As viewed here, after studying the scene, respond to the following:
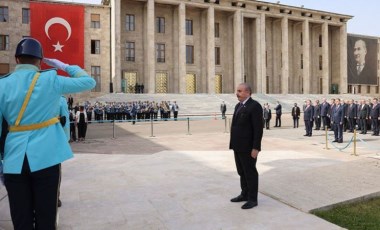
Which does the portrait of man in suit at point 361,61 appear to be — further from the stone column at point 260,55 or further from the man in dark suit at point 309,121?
the man in dark suit at point 309,121

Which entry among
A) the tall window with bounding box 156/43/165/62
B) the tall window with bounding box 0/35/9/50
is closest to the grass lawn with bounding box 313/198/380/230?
the tall window with bounding box 0/35/9/50

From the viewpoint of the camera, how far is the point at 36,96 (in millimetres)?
2781

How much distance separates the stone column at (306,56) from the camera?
54.1 meters

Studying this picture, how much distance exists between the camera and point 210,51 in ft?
154

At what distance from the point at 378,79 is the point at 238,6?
109ft

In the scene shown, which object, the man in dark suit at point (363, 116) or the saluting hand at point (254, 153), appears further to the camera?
the man in dark suit at point (363, 116)

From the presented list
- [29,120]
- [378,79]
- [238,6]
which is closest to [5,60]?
[238,6]

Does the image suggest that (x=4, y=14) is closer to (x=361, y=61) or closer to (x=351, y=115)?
(x=351, y=115)

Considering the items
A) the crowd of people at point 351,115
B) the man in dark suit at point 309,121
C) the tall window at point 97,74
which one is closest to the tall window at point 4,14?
the tall window at point 97,74

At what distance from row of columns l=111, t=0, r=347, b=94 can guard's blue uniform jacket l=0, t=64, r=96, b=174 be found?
3796cm

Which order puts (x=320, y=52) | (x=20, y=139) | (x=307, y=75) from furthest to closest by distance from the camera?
(x=320, y=52) < (x=307, y=75) < (x=20, y=139)

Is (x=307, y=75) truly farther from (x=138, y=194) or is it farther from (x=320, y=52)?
(x=138, y=194)

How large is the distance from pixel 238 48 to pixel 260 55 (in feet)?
12.4

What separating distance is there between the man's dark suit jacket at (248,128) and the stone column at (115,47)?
36.0m
